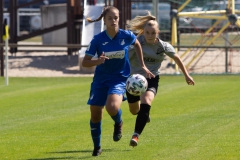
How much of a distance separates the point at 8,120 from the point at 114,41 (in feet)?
14.2

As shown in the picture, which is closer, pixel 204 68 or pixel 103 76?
pixel 103 76

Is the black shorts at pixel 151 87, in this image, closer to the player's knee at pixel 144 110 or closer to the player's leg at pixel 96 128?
the player's knee at pixel 144 110

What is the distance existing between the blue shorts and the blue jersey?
88 mm

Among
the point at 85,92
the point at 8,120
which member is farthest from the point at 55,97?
the point at 8,120

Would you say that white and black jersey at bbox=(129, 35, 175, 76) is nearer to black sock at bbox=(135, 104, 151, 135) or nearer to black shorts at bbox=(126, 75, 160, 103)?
black shorts at bbox=(126, 75, 160, 103)

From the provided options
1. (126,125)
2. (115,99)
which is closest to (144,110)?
(115,99)

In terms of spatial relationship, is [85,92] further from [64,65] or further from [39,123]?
[64,65]

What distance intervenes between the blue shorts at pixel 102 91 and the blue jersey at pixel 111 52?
0.29 ft

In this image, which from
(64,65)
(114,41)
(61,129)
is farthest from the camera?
(64,65)

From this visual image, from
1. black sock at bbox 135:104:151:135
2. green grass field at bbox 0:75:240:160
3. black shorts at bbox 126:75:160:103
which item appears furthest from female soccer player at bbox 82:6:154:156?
black shorts at bbox 126:75:160:103

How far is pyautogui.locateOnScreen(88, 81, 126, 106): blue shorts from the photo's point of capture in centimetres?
782

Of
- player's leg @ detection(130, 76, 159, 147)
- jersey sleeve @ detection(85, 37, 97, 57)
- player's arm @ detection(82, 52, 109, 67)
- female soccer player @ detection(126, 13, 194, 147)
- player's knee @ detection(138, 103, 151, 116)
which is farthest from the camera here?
female soccer player @ detection(126, 13, 194, 147)

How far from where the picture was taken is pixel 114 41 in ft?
25.9

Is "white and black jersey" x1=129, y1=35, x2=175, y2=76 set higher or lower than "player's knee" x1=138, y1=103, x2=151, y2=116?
higher
